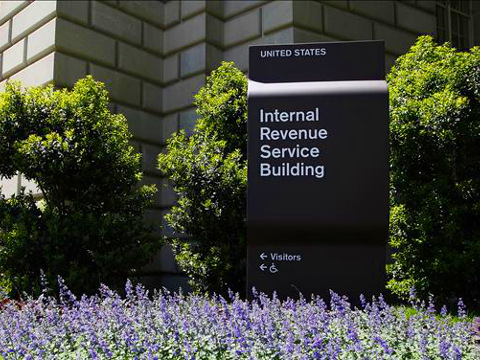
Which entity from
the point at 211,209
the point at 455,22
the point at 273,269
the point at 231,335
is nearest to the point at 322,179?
the point at 273,269

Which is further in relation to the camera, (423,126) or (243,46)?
(243,46)

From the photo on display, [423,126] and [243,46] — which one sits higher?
[243,46]

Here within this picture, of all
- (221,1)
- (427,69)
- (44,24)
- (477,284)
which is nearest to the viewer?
(477,284)

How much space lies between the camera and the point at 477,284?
7.83 metres

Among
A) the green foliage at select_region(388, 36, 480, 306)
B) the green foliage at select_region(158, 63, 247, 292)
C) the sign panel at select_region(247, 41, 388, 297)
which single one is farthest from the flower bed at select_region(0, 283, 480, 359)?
the green foliage at select_region(158, 63, 247, 292)

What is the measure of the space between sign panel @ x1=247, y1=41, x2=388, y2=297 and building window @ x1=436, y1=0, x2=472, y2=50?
9.06 m

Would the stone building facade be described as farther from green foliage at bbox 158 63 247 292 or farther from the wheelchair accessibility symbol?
the wheelchair accessibility symbol

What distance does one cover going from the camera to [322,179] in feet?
20.9

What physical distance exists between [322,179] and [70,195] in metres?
4.66

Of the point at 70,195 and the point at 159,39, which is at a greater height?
the point at 159,39

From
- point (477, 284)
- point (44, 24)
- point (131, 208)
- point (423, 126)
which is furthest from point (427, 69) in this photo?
point (44, 24)

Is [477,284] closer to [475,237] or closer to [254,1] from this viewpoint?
[475,237]

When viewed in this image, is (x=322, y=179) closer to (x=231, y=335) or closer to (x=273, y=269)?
(x=273, y=269)

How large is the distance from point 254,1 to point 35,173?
18.9 feet
